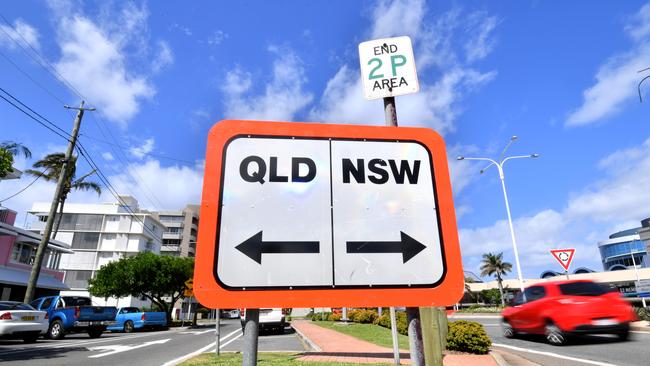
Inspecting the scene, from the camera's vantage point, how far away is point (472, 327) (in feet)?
26.7

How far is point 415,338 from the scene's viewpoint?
1438 mm

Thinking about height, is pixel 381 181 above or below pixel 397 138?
below

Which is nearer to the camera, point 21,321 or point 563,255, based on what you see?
point 563,255

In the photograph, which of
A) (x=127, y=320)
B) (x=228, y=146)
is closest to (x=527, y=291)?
(x=228, y=146)

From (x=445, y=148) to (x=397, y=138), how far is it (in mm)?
259

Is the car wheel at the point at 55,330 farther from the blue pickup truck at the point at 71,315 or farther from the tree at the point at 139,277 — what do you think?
the tree at the point at 139,277

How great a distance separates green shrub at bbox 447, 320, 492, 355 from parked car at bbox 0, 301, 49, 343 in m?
14.8

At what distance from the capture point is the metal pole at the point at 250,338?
126 centimetres

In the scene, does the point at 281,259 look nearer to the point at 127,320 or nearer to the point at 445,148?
the point at 445,148

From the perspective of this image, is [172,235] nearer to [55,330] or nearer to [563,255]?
[55,330]

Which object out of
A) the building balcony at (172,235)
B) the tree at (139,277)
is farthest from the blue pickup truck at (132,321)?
the building balcony at (172,235)

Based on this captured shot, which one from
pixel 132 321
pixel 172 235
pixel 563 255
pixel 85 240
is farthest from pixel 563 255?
pixel 172 235

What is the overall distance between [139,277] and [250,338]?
123 ft

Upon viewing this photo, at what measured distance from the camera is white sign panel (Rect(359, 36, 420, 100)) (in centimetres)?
205
